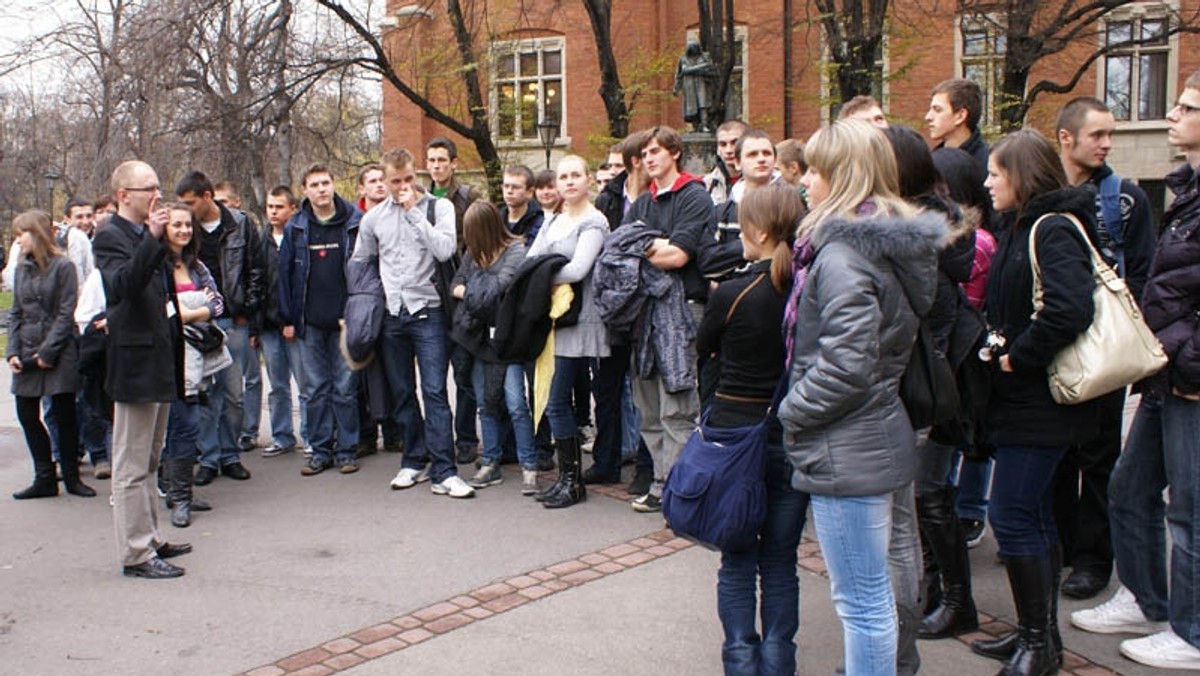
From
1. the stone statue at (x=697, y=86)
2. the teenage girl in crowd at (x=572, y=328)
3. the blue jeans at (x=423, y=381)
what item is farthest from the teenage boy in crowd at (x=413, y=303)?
the stone statue at (x=697, y=86)

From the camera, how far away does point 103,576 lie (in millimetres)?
5488

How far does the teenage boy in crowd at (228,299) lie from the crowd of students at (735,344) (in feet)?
0.09

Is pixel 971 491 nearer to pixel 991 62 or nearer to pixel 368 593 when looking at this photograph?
pixel 368 593

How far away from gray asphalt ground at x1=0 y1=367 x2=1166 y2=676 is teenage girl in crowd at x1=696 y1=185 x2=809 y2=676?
38 centimetres

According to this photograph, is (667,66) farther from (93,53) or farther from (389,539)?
(389,539)

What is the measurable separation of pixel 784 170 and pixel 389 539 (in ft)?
10.6

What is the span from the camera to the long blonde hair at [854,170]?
335 cm

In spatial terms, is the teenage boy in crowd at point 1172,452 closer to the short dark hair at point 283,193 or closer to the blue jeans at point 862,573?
the blue jeans at point 862,573

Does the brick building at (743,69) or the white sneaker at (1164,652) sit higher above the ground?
the brick building at (743,69)

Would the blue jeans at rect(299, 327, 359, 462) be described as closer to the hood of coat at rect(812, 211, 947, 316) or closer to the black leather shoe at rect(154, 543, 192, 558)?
the black leather shoe at rect(154, 543, 192, 558)

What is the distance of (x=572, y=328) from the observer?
646cm

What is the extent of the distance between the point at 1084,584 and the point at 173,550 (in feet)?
15.2

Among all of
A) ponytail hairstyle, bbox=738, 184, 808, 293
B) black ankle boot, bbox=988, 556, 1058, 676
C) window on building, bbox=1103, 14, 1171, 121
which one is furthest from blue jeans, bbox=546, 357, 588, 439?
window on building, bbox=1103, 14, 1171, 121

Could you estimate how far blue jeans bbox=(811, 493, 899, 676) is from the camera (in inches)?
130
